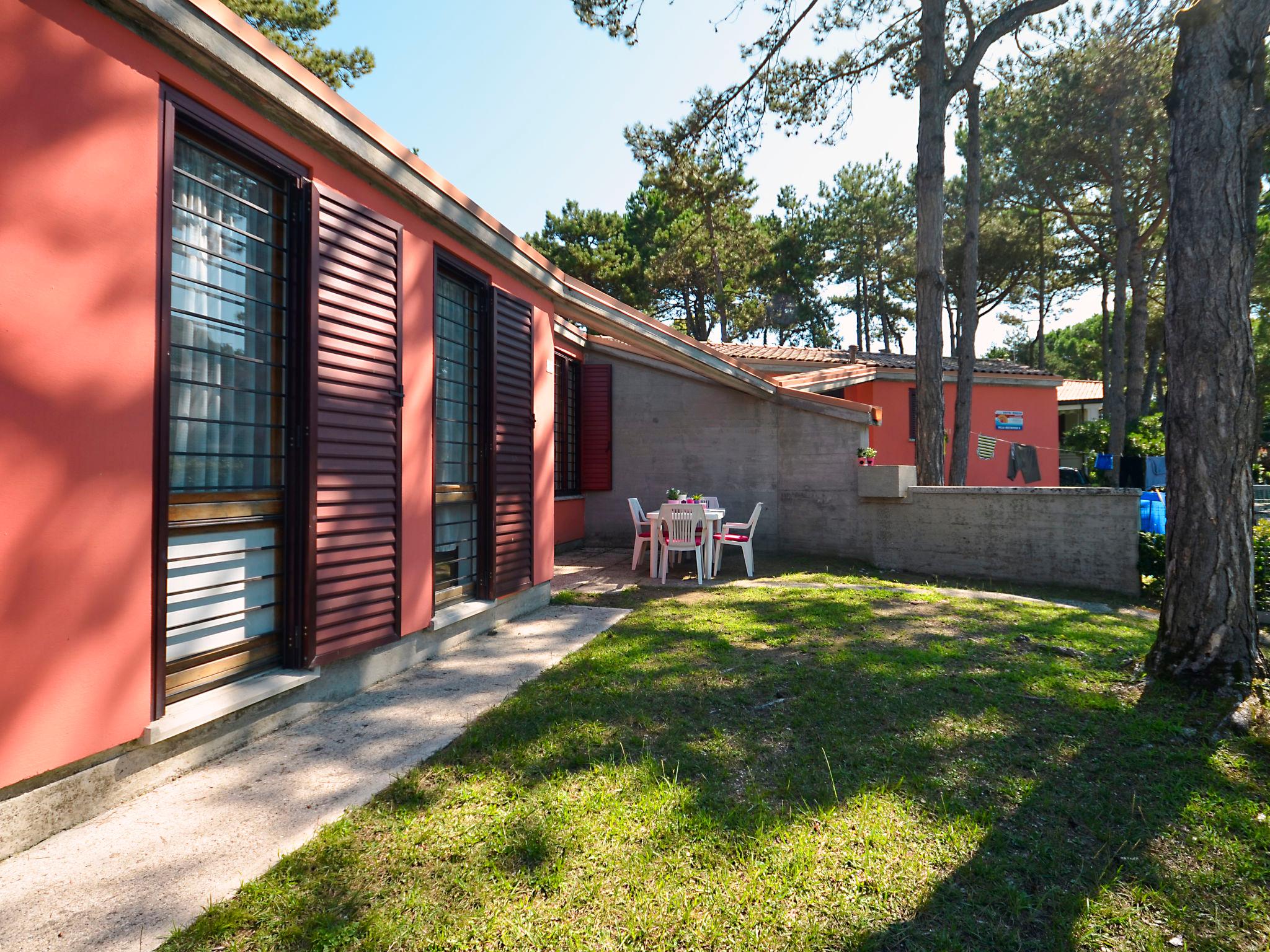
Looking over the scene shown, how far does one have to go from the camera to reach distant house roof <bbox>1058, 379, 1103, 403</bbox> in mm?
23750

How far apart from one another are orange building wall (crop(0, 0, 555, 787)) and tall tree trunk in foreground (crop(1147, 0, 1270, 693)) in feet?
16.5

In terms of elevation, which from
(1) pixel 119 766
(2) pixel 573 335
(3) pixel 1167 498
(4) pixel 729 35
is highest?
(4) pixel 729 35

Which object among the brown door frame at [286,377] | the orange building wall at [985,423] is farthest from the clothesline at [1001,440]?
the brown door frame at [286,377]

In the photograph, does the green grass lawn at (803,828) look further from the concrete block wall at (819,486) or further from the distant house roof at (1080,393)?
the distant house roof at (1080,393)

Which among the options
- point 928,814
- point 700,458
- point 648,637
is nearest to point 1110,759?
point 928,814

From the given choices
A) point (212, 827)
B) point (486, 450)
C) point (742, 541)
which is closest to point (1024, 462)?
point (742, 541)

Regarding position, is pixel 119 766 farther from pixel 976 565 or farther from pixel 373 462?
pixel 976 565

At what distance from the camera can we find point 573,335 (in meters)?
10.2

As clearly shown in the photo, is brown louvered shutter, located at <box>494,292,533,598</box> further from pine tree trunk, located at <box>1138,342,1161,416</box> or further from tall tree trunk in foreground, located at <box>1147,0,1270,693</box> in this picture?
pine tree trunk, located at <box>1138,342,1161,416</box>

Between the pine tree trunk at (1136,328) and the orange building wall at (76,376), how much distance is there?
64.5 ft

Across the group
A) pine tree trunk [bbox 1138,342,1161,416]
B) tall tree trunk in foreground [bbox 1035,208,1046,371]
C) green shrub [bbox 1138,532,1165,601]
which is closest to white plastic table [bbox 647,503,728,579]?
green shrub [bbox 1138,532,1165,601]

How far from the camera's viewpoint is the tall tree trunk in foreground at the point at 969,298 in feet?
38.9

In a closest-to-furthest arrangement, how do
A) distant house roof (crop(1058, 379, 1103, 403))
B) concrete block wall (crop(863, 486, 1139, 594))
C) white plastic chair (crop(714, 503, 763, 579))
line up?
concrete block wall (crop(863, 486, 1139, 594)), white plastic chair (crop(714, 503, 763, 579)), distant house roof (crop(1058, 379, 1103, 403))

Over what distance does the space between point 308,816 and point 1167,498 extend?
4.64 metres
